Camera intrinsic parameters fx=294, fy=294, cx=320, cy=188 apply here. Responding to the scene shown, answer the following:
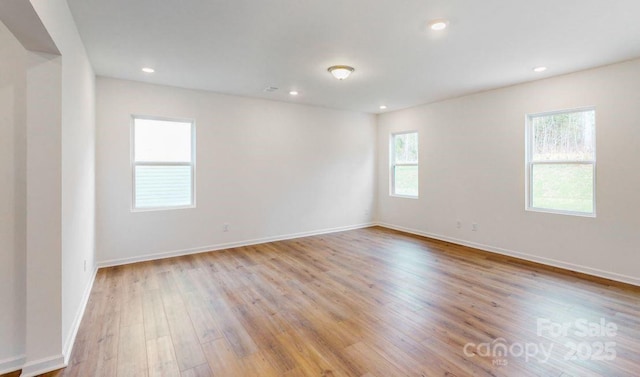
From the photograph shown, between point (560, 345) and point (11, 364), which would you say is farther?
point (560, 345)

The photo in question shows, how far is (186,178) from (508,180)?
4.95 m

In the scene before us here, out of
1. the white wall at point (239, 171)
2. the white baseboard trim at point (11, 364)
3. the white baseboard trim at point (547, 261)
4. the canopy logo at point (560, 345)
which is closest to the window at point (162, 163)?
the white wall at point (239, 171)

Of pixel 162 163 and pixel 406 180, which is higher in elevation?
pixel 162 163

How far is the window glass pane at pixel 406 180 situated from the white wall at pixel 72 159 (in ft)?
17.4

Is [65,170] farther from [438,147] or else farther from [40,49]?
[438,147]

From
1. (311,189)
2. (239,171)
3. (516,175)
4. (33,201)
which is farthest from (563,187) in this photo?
(33,201)

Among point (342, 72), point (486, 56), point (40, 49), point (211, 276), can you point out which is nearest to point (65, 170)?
point (40, 49)

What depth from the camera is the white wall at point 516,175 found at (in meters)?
3.40

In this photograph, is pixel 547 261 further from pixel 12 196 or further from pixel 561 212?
pixel 12 196

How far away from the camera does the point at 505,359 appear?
201cm

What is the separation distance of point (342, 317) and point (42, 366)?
2.10 m

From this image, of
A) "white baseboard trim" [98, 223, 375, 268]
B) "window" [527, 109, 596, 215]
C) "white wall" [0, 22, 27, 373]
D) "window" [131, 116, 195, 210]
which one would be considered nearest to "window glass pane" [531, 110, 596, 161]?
"window" [527, 109, 596, 215]

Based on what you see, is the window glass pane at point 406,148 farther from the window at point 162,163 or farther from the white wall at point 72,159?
the white wall at point 72,159

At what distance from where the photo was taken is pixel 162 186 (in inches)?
176
